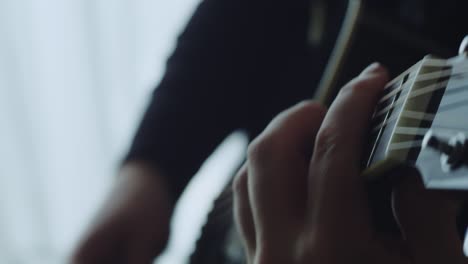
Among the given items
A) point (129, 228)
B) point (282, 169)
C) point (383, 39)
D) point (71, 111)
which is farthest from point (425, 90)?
point (71, 111)

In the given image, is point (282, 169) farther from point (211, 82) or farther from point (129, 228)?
point (211, 82)

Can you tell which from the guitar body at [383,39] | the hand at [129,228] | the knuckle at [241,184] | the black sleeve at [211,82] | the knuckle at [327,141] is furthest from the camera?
the black sleeve at [211,82]

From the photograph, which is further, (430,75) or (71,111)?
(71,111)

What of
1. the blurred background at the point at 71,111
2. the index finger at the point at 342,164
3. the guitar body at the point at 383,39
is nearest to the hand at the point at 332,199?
the index finger at the point at 342,164

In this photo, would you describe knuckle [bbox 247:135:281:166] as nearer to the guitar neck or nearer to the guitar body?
the guitar neck

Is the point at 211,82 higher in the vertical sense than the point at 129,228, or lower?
higher

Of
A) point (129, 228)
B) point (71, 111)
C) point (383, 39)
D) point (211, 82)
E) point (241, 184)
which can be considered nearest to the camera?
point (241, 184)

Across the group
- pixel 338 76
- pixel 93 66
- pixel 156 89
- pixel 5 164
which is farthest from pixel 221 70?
pixel 5 164

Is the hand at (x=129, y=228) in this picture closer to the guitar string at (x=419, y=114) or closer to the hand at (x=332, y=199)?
the hand at (x=332, y=199)
